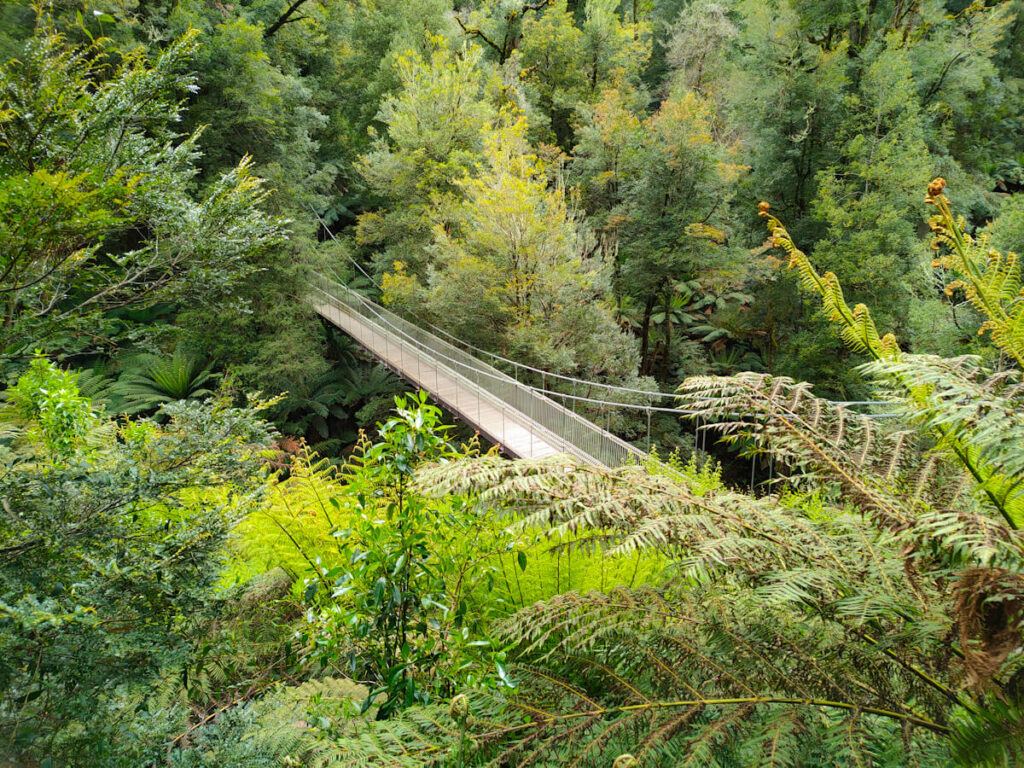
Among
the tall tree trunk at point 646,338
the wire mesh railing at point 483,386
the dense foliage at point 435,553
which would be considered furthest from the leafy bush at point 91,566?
the tall tree trunk at point 646,338

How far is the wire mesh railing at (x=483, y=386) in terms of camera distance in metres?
5.89

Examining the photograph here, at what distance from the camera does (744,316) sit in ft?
43.3

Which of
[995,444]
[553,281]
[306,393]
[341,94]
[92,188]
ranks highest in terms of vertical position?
[341,94]

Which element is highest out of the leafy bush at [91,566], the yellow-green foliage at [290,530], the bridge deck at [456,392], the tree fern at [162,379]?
the leafy bush at [91,566]

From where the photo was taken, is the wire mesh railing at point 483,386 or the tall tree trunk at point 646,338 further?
the tall tree trunk at point 646,338

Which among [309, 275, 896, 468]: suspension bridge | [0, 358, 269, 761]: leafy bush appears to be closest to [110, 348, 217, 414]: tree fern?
[309, 275, 896, 468]: suspension bridge

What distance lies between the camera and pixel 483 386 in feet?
25.4

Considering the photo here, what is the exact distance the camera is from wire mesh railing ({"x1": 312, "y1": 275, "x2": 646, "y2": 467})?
5.89 metres

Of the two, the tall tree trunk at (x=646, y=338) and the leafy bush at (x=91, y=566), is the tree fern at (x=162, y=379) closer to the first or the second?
the leafy bush at (x=91, y=566)

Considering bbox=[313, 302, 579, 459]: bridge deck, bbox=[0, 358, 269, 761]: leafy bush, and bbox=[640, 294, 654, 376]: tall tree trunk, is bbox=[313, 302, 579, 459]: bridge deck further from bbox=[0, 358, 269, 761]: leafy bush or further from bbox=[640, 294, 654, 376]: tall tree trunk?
bbox=[640, 294, 654, 376]: tall tree trunk

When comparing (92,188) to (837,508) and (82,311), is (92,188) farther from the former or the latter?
(837,508)

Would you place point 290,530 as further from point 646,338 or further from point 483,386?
point 646,338

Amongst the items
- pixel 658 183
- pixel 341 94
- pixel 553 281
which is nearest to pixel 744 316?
pixel 658 183

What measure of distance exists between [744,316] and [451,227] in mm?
7572
